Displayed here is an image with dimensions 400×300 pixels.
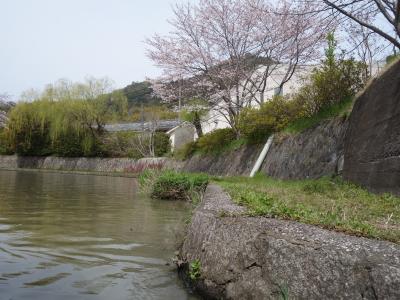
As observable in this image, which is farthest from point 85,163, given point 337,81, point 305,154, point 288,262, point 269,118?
point 288,262

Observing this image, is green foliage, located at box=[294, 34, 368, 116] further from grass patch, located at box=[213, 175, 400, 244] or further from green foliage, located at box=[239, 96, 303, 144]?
grass patch, located at box=[213, 175, 400, 244]

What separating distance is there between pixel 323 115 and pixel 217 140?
10761 mm

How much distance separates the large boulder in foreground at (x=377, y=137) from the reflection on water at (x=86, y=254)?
13.5 feet

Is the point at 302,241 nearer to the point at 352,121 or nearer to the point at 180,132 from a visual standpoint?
the point at 352,121

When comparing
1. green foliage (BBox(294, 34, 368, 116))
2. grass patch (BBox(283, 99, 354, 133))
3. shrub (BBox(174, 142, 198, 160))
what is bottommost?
shrub (BBox(174, 142, 198, 160))

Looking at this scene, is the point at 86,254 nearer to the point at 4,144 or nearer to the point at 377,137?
the point at 377,137

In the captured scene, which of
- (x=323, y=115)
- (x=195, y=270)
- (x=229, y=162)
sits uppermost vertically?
(x=323, y=115)

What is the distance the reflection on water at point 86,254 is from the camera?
156 inches

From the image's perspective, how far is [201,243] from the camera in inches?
161

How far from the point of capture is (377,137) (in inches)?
365

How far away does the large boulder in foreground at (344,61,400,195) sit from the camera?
8258 mm

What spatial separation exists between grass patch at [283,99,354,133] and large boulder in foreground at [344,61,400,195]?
1.80 meters

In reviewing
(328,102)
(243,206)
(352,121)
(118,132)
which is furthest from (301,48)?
(118,132)

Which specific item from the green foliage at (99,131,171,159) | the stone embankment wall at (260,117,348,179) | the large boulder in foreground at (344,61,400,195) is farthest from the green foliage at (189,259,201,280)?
the green foliage at (99,131,171,159)
